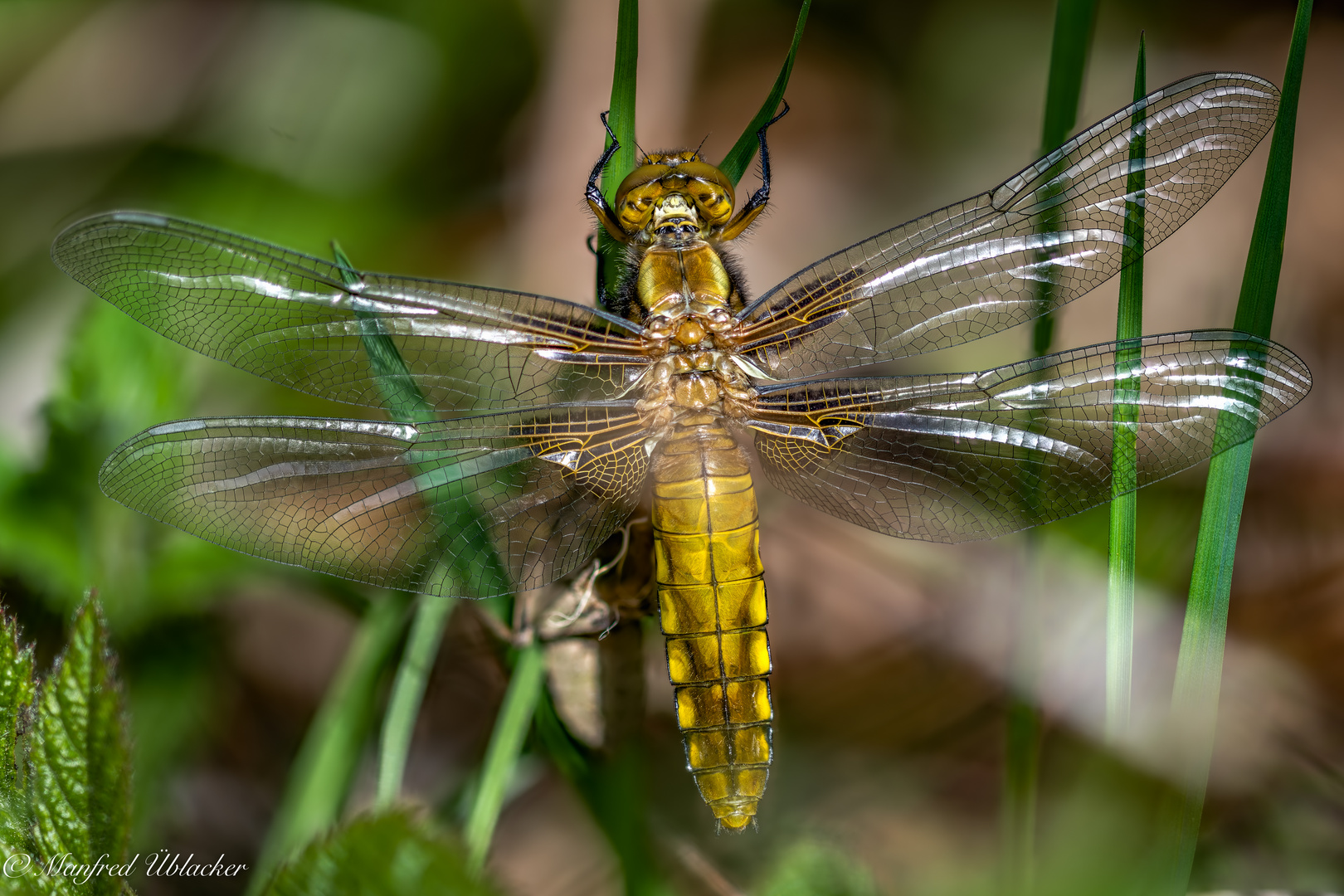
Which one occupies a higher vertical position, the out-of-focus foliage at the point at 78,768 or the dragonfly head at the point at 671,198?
the dragonfly head at the point at 671,198

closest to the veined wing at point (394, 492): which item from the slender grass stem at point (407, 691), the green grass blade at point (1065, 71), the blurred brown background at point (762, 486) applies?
the slender grass stem at point (407, 691)

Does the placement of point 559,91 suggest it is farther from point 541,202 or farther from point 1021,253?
point 1021,253

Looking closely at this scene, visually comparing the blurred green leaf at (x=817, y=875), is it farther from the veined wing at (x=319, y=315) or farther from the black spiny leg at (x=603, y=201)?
the black spiny leg at (x=603, y=201)

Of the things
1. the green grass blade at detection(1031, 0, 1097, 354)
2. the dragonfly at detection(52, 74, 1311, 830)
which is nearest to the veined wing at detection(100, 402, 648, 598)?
the dragonfly at detection(52, 74, 1311, 830)

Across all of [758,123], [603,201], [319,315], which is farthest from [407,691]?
[758,123]

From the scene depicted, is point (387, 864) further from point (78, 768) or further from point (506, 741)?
point (506, 741)

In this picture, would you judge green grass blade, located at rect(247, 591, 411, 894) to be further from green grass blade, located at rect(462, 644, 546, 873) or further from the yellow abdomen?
the yellow abdomen
